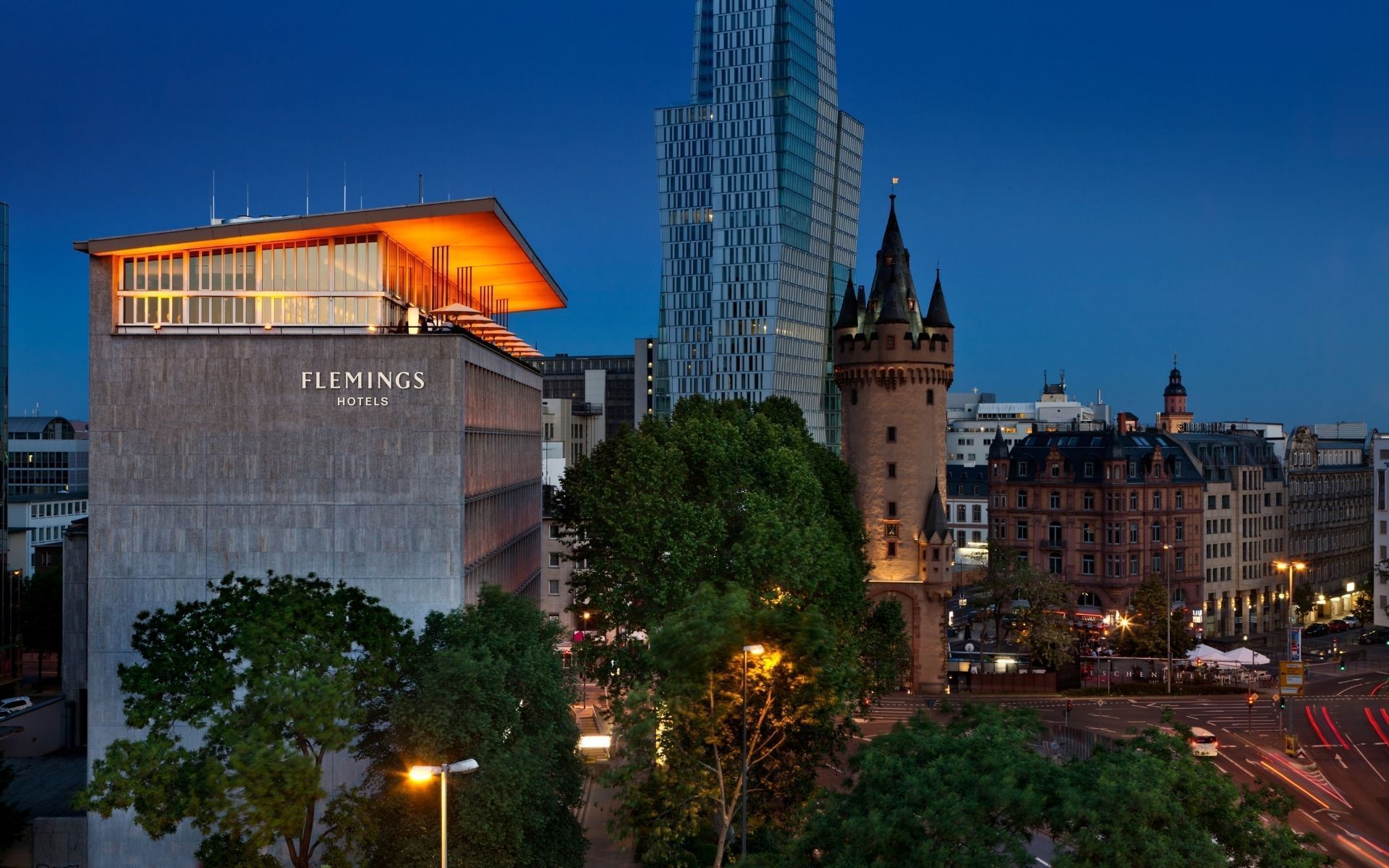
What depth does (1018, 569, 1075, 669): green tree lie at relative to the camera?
301 feet

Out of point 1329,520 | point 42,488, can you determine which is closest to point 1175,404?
point 1329,520

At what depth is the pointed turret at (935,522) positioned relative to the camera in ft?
304

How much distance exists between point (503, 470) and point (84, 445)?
10845 cm

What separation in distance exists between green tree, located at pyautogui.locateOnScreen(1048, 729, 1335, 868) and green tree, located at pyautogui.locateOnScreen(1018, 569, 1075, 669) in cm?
6566

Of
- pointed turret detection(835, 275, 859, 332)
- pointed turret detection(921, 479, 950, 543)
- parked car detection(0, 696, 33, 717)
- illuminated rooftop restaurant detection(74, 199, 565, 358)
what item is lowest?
parked car detection(0, 696, 33, 717)

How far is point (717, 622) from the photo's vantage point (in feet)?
132

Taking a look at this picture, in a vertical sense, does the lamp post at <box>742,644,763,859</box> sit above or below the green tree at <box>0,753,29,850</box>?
above

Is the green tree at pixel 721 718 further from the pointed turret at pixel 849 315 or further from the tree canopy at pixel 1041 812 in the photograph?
the pointed turret at pixel 849 315

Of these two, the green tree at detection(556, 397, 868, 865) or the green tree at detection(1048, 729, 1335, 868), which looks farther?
the green tree at detection(556, 397, 868, 865)

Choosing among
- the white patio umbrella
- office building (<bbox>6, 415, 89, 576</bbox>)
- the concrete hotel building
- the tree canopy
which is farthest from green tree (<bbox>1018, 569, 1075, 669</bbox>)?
office building (<bbox>6, 415, 89, 576</bbox>)

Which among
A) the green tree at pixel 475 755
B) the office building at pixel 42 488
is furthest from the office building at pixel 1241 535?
the office building at pixel 42 488

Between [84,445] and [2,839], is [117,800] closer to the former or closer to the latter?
[2,839]

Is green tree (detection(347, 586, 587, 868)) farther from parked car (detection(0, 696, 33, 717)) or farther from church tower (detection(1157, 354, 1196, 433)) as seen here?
church tower (detection(1157, 354, 1196, 433))

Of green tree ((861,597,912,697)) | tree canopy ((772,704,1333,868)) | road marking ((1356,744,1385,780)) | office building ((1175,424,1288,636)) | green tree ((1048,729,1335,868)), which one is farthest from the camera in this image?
office building ((1175,424,1288,636))
